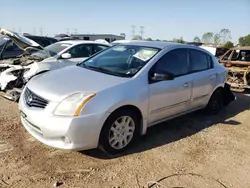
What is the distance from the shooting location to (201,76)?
499cm

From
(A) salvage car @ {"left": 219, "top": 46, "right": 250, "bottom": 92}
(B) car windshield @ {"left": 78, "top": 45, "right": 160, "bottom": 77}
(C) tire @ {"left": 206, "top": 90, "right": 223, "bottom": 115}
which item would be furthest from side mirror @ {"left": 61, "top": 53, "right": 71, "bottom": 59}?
(A) salvage car @ {"left": 219, "top": 46, "right": 250, "bottom": 92}

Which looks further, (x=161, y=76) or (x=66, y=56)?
(x=66, y=56)

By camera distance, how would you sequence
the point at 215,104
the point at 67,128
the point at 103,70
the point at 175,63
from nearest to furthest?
the point at 67,128
the point at 103,70
the point at 175,63
the point at 215,104

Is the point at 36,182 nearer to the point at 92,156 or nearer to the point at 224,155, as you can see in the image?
the point at 92,156

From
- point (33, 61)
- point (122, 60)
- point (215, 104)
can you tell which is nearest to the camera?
point (122, 60)

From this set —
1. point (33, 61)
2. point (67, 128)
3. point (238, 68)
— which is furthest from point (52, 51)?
point (238, 68)

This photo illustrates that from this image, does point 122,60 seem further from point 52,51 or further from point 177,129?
point 52,51

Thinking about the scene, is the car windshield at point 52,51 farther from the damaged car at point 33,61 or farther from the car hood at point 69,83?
the car hood at point 69,83

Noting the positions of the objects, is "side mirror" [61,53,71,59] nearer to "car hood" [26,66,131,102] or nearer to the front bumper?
"car hood" [26,66,131,102]

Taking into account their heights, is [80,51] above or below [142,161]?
above

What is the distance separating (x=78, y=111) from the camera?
126 inches

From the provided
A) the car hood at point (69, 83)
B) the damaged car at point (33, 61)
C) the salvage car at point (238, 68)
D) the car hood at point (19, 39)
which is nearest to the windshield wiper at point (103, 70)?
the car hood at point (69, 83)

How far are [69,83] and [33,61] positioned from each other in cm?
386

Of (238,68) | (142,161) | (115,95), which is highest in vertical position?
(115,95)
